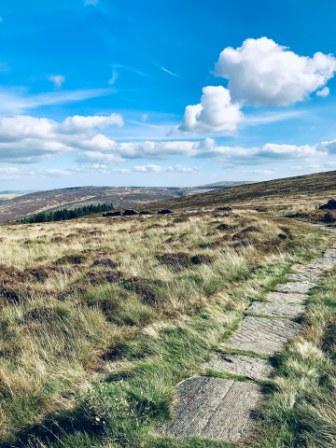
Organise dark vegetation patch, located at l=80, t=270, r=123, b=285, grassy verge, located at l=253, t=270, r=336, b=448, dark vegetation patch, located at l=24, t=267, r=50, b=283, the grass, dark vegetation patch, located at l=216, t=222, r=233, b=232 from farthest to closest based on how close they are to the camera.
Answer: dark vegetation patch, located at l=216, t=222, r=233, b=232
dark vegetation patch, located at l=24, t=267, r=50, b=283
dark vegetation patch, located at l=80, t=270, r=123, b=285
the grass
grassy verge, located at l=253, t=270, r=336, b=448

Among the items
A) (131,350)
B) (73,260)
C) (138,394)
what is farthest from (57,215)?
(138,394)

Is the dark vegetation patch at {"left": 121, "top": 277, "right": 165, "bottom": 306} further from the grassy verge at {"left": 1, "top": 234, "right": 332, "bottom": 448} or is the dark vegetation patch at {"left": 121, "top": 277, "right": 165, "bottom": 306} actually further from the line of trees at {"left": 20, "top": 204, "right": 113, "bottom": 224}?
the line of trees at {"left": 20, "top": 204, "right": 113, "bottom": 224}

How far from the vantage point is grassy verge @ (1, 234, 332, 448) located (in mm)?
3744

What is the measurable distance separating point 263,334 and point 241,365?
→ 4.04 feet

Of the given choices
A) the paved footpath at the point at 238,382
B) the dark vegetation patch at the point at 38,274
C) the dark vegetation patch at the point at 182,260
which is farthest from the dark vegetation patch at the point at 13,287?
the paved footpath at the point at 238,382

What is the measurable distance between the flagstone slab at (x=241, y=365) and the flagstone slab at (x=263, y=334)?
0.31m

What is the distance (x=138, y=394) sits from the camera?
4340mm

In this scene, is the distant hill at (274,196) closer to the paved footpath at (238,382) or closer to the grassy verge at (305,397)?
the paved footpath at (238,382)

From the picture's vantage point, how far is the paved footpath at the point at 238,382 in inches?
152

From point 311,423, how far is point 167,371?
6.19 feet

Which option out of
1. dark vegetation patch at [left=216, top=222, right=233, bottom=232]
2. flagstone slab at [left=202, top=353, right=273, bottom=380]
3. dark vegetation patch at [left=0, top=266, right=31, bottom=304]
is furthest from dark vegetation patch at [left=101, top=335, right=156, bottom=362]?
A: dark vegetation patch at [left=216, top=222, right=233, bottom=232]

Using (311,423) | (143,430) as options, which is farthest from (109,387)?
(311,423)

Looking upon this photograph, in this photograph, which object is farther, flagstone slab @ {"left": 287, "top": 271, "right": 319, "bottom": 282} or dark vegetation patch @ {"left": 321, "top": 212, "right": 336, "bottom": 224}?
dark vegetation patch @ {"left": 321, "top": 212, "right": 336, "bottom": 224}

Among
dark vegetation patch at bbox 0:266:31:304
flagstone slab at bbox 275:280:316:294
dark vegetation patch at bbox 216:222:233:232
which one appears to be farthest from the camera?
dark vegetation patch at bbox 216:222:233:232
